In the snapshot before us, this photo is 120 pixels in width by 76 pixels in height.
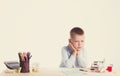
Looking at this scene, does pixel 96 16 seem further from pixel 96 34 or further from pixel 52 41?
pixel 52 41

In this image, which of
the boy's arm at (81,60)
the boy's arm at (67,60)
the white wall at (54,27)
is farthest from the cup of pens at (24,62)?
the white wall at (54,27)

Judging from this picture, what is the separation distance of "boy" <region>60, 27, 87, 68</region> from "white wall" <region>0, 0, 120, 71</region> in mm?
861

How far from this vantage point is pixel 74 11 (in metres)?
3.71

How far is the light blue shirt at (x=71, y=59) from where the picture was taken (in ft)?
9.04

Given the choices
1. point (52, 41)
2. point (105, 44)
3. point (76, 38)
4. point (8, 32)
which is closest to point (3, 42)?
point (8, 32)

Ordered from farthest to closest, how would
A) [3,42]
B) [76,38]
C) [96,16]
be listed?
[96,16], [3,42], [76,38]

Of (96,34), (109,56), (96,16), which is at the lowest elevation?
(109,56)

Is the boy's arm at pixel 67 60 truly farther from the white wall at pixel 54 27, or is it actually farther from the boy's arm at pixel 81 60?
the white wall at pixel 54 27

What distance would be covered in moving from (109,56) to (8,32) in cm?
142

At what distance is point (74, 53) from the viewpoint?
9.12 feet

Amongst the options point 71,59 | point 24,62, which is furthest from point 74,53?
point 24,62

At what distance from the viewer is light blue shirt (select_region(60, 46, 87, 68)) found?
108 inches

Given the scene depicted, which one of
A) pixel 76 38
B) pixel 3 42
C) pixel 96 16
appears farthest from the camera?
pixel 96 16

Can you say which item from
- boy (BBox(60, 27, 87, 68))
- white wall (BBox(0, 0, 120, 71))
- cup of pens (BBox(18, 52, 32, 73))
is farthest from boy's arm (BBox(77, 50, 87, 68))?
white wall (BBox(0, 0, 120, 71))
